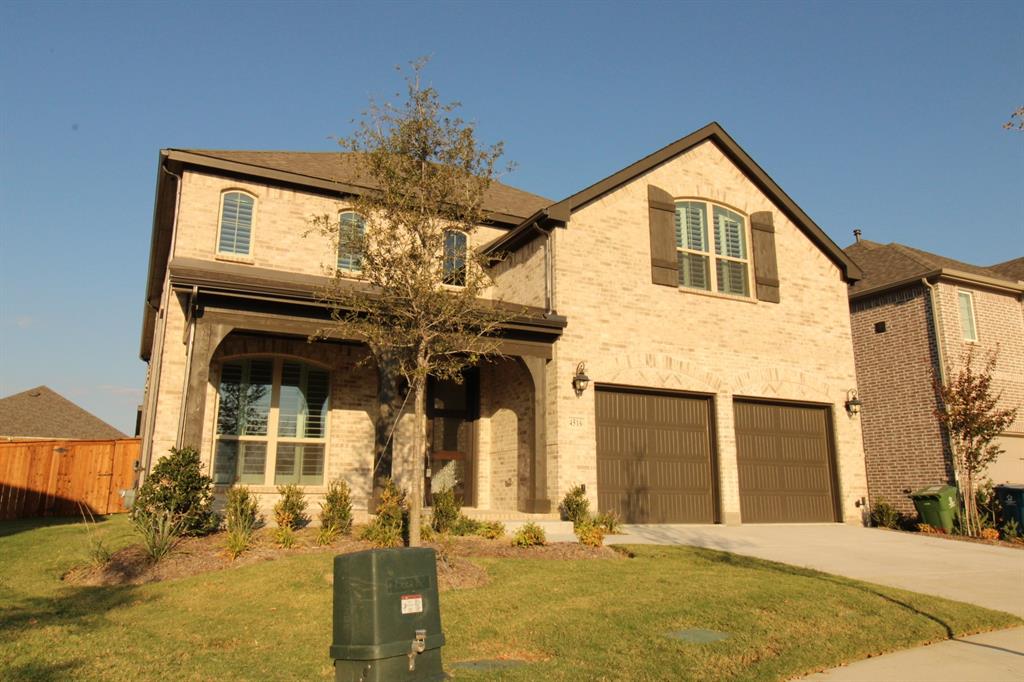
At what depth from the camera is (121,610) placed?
765 centimetres

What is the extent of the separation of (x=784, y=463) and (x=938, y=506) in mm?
3240

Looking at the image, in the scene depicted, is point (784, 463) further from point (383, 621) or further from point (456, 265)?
point (383, 621)

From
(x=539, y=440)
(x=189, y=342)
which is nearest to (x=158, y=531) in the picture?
(x=189, y=342)

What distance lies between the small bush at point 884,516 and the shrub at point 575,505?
777 centimetres

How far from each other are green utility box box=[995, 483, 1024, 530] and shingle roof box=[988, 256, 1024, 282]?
28.2 feet

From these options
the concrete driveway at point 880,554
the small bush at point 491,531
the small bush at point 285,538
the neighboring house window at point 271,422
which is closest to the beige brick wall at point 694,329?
the concrete driveway at point 880,554

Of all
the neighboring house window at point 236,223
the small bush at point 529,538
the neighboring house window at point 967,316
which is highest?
the neighboring house window at point 236,223

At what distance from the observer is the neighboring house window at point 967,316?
19203mm

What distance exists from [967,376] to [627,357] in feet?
28.0

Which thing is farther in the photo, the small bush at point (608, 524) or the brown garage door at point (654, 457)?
the brown garage door at point (654, 457)

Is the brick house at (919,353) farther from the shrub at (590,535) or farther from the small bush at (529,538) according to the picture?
the small bush at (529,538)

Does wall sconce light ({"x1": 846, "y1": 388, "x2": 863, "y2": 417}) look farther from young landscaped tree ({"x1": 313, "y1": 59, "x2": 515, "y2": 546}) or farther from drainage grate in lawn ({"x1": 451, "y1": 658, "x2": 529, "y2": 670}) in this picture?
drainage grate in lawn ({"x1": 451, "y1": 658, "x2": 529, "y2": 670})

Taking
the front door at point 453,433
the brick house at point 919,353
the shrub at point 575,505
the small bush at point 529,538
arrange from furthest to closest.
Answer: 1. the brick house at point 919,353
2. the front door at point 453,433
3. the shrub at point 575,505
4. the small bush at point 529,538

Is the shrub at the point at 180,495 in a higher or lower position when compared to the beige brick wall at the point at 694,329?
lower
